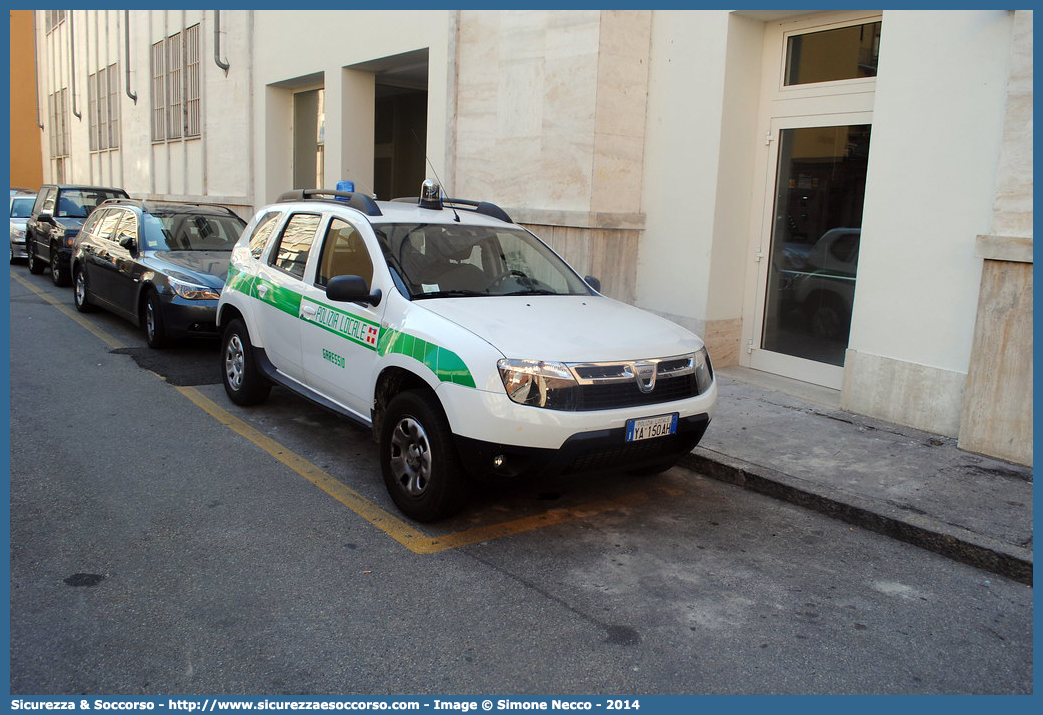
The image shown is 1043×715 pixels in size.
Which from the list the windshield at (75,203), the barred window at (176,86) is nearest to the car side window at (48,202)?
the windshield at (75,203)

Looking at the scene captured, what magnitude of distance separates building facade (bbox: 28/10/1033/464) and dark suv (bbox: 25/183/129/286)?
466 cm

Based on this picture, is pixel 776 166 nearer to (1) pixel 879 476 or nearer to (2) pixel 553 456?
(1) pixel 879 476

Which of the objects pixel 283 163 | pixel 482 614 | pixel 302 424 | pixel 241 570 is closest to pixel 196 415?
pixel 302 424

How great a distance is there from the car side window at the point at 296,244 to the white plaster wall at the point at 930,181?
15.1 ft

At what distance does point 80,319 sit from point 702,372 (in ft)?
31.1

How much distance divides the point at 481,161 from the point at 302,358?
5940 millimetres

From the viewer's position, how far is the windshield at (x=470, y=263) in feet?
18.0

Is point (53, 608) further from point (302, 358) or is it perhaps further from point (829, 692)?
point (829, 692)

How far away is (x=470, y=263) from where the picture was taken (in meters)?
5.79

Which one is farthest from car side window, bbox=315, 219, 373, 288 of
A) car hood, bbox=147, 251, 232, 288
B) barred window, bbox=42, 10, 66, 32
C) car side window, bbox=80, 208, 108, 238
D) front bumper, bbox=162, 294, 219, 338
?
barred window, bbox=42, 10, 66, 32

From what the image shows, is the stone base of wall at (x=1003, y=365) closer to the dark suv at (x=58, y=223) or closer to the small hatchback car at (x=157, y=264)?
the small hatchback car at (x=157, y=264)

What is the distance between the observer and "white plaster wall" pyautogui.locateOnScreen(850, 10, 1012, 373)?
21.1 ft

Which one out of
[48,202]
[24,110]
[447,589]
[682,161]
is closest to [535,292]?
[447,589]

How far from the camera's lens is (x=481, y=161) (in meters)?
11.4
